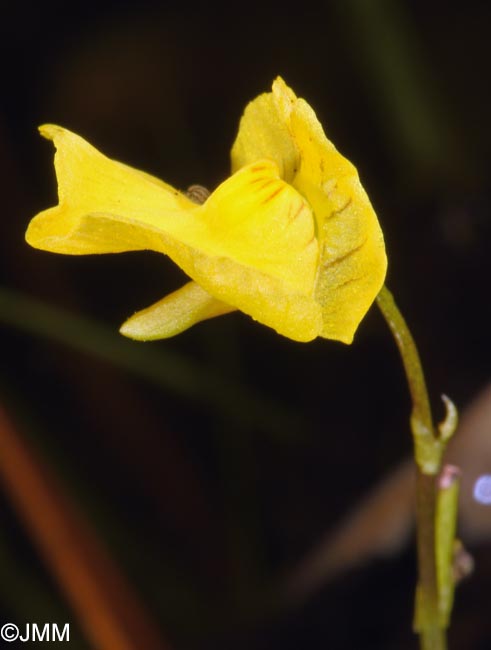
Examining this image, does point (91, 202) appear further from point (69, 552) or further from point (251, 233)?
point (69, 552)

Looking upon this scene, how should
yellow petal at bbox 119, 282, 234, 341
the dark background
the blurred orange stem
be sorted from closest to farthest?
yellow petal at bbox 119, 282, 234, 341
the blurred orange stem
the dark background

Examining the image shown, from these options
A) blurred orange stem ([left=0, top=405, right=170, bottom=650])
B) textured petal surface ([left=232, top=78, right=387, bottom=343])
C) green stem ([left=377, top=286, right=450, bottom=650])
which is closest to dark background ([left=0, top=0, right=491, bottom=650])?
blurred orange stem ([left=0, top=405, right=170, bottom=650])

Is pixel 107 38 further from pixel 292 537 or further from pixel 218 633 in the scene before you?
pixel 218 633

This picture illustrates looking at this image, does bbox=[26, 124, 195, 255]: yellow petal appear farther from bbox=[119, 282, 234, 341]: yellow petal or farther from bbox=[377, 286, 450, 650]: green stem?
bbox=[377, 286, 450, 650]: green stem

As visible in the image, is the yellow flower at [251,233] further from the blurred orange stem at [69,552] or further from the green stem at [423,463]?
the blurred orange stem at [69,552]

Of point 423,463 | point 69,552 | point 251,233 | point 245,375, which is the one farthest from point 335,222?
point 245,375

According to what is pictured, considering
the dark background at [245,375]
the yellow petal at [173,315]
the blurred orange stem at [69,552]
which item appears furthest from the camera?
the dark background at [245,375]

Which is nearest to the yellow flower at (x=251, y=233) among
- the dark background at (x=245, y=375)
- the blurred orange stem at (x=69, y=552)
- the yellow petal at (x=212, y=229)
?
the yellow petal at (x=212, y=229)
